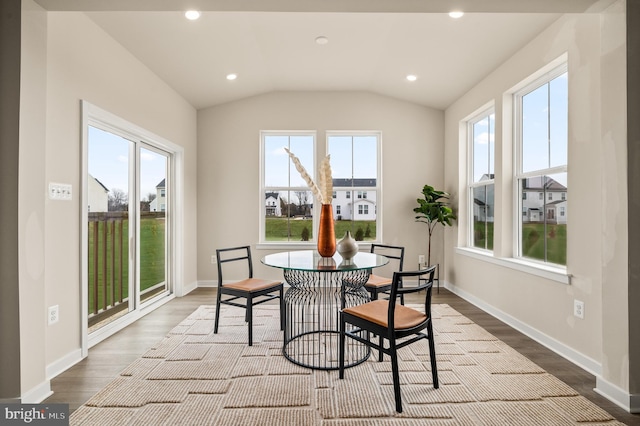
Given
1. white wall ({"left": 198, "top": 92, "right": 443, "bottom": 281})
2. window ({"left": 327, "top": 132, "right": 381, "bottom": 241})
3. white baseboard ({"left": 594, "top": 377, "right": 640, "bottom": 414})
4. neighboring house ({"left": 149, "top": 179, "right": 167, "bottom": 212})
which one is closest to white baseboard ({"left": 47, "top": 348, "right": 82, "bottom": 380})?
neighboring house ({"left": 149, "top": 179, "right": 167, "bottom": 212})

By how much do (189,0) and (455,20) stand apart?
7.43ft

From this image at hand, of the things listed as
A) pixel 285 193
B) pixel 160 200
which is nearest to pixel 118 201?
pixel 160 200

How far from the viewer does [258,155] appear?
5.20 metres

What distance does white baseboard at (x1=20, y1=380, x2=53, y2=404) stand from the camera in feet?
6.53

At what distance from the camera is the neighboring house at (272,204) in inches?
208

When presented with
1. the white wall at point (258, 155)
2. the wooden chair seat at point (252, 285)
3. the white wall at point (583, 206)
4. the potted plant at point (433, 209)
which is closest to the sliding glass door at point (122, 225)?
the white wall at point (258, 155)

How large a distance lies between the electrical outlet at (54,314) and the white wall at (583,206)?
366cm

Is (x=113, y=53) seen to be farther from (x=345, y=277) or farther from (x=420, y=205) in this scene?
(x=420, y=205)

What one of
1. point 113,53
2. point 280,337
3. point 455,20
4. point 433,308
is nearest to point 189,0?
point 113,53

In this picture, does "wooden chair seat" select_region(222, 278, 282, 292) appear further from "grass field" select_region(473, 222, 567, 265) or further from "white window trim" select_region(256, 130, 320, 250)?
"grass field" select_region(473, 222, 567, 265)

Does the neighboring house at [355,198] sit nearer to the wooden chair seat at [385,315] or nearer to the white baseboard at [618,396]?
the wooden chair seat at [385,315]

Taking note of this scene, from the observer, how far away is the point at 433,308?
406 cm

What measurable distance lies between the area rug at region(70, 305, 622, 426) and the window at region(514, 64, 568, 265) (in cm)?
103

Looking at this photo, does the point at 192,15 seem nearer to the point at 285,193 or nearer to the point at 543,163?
the point at 285,193
